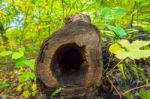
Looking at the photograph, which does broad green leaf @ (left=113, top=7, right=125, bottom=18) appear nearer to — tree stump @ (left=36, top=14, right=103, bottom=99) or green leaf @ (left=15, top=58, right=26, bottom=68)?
tree stump @ (left=36, top=14, right=103, bottom=99)

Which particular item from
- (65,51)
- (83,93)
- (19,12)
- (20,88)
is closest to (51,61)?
(65,51)

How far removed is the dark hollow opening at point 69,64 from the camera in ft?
6.70

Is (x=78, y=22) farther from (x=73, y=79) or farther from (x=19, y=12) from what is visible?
(x=19, y=12)

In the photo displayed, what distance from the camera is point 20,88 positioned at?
3365mm

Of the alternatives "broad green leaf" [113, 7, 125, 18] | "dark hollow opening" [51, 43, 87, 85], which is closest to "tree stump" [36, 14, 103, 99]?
"dark hollow opening" [51, 43, 87, 85]

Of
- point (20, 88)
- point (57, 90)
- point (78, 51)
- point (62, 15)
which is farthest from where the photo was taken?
point (62, 15)

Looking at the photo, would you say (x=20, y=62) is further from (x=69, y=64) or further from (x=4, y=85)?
(x=4, y=85)

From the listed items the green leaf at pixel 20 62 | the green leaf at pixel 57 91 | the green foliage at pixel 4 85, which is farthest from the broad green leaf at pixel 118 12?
Answer: the green foliage at pixel 4 85

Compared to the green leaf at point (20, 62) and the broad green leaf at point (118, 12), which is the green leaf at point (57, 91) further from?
the broad green leaf at point (118, 12)

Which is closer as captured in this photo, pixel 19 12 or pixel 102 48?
pixel 102 48

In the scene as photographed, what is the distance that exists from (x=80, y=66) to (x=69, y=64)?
12cm

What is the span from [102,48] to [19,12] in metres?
2.47

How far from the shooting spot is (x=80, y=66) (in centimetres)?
209

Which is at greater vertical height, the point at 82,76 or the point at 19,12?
the point at 19,12
